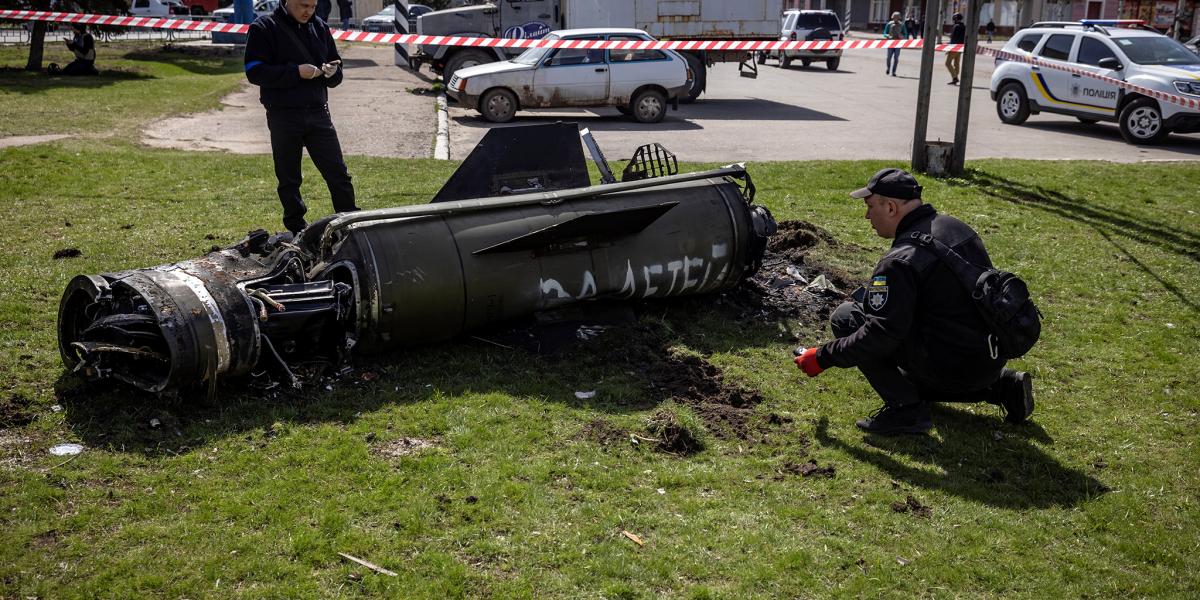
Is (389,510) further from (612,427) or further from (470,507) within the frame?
(612,427)

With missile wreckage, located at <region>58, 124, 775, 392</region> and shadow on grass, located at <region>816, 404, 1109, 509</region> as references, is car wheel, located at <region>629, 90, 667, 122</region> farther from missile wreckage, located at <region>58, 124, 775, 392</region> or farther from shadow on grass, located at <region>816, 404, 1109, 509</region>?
shadow on grass, located at <region>816, 404, 1109, 509</region>

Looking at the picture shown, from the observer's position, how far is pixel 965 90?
437 inches

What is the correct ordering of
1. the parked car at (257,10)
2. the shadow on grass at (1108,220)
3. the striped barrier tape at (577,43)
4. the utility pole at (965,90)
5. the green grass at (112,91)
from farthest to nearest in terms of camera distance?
the parked car at (257,10)
the striped barrier tape at (577,43)
the green grass at (112,91)
the utility pole at (965,90)
the shadow on grass at (1108,220)

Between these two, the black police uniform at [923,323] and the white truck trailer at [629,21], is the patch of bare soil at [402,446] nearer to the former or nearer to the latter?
the black police uniform at [923,323]

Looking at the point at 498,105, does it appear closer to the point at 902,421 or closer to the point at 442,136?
the point at 442,136

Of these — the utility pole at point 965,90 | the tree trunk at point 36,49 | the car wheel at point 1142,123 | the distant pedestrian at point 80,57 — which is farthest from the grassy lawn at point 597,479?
the tree trunk at point 36,49

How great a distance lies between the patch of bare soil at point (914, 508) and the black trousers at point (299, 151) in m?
4.64

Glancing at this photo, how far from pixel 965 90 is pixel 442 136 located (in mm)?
7063

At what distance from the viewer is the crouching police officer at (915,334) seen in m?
4.50

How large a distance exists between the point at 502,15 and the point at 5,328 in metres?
16.6

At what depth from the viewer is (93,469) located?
4121 millimetres

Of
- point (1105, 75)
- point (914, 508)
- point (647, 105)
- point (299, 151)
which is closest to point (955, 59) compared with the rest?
point (1105, 75)

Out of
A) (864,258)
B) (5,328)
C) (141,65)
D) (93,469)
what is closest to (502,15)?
(141,65)

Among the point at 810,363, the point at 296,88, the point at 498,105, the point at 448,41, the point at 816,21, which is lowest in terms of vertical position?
the point at 810,363
